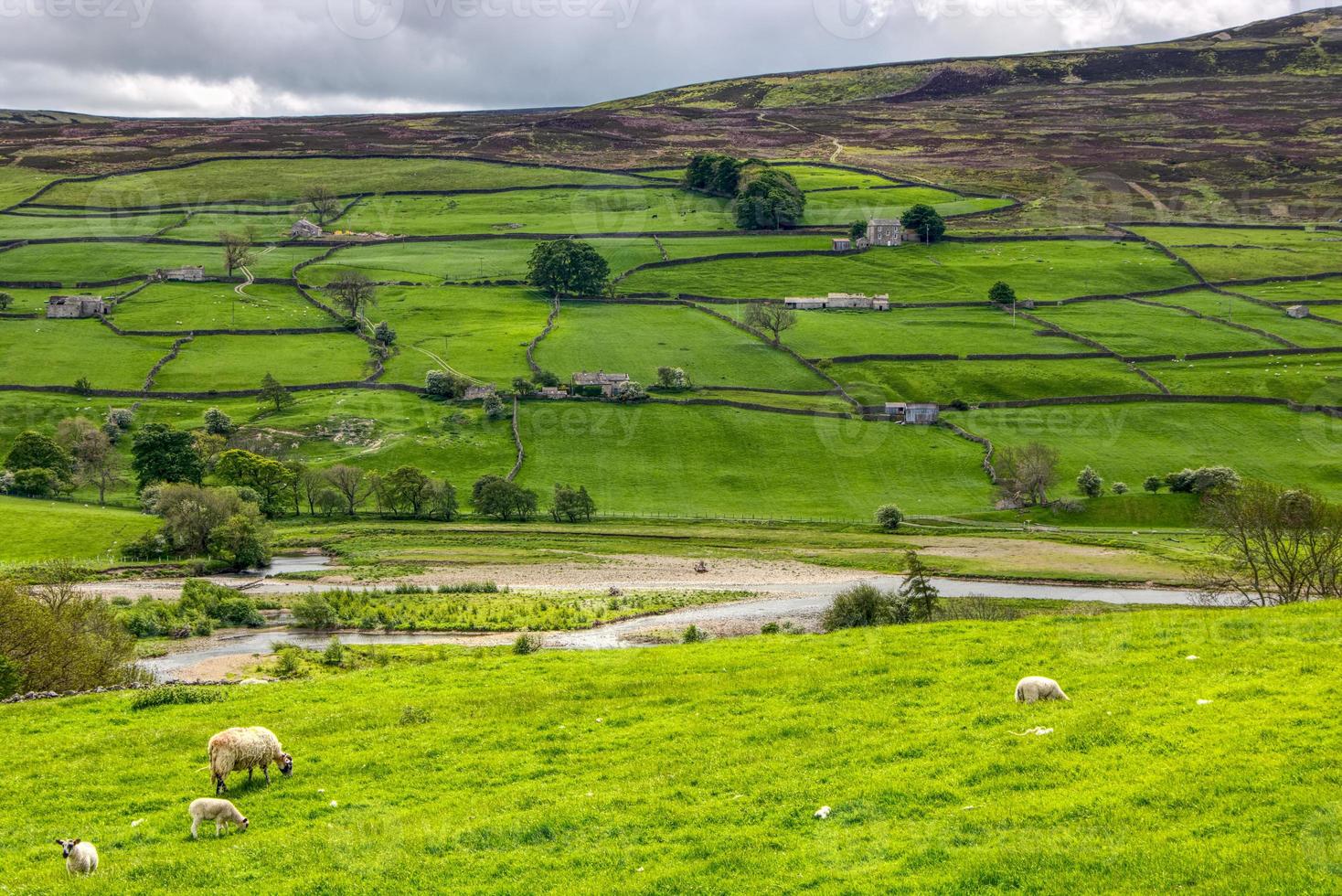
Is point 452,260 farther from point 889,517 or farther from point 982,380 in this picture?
point 889,517

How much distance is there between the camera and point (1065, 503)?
93.1 metres

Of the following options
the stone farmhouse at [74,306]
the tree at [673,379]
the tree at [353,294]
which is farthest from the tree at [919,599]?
the stone farmhouse at [74,306]

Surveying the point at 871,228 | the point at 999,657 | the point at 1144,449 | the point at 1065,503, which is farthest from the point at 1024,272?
the point at 999,657

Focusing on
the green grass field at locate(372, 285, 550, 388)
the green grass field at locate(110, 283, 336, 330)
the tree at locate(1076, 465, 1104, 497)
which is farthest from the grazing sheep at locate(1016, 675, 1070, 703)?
the green grass field at locate(110, 283, 336, 330)

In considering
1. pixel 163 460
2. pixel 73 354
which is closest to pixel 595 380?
pixel 163 460

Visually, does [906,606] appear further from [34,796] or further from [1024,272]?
[1024,272]

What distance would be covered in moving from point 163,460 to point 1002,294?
11281cm

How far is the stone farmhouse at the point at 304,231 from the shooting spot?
188 metres

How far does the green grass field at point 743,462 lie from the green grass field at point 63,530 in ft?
118

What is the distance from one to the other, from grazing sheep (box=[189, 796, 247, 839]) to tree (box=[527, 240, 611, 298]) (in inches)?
5585

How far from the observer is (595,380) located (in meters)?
122

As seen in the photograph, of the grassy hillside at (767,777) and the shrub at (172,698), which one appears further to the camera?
the shrub at (172,698)

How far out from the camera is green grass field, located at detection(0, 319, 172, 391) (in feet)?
400

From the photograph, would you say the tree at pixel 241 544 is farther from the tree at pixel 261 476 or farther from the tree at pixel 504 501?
the tree at pixel 504 501
